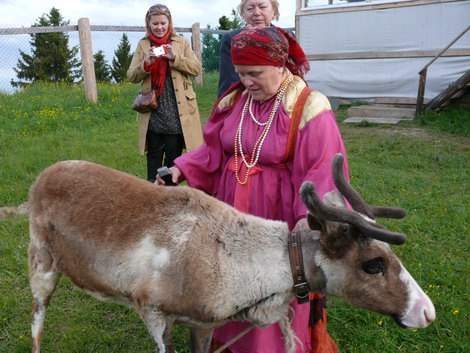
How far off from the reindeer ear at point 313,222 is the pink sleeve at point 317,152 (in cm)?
36

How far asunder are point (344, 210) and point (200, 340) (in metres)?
1.39

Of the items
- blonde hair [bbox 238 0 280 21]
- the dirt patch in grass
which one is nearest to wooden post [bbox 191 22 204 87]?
the dirt patch in grass

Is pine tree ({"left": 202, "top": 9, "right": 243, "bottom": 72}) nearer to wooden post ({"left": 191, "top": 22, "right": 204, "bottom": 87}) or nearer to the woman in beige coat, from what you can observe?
wooden post ({"left": 191, "top": 22, "right": 204, "bottom": 87})

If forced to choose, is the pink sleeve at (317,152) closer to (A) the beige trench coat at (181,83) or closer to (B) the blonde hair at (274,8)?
(B) the blonde hair at (274,8)

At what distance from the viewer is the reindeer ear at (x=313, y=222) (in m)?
2.22

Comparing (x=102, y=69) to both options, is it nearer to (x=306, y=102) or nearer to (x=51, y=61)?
(x=51, y=61)

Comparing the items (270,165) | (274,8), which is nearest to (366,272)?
(270,165)

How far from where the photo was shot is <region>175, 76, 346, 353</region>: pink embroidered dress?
2.68 m

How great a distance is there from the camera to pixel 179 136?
549 cm

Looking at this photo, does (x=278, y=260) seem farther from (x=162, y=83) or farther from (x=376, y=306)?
(x=162, y=83)

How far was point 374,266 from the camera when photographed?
226 centimetres

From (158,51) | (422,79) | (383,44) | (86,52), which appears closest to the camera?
(158,51)

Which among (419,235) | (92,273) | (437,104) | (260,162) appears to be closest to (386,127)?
(437,104)

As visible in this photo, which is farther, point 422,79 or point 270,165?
point 422,79
